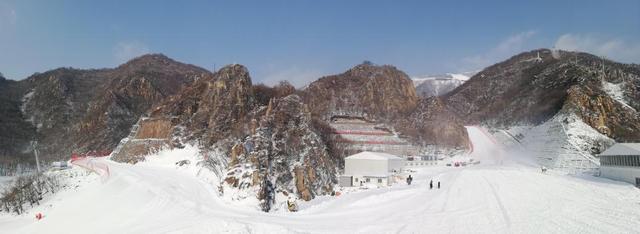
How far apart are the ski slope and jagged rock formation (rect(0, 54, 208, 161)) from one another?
5219cm

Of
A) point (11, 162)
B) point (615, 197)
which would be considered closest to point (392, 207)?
point (615, 197)

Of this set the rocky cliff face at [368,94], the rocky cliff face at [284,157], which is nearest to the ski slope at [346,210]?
the rocky cliff face at [284,157]

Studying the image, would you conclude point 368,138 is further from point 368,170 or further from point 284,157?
point 284,157

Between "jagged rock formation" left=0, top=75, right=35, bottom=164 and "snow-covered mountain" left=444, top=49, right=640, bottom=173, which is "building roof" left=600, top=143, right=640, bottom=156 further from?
"jagged rock formation" left=0, top=75, right=35, bottom=164

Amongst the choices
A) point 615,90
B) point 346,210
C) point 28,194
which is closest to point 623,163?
point 346,210

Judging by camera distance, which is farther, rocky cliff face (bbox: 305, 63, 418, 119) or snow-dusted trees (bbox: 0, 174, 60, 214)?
rocky cliff face (bbox: 305, 63, 418, 119)

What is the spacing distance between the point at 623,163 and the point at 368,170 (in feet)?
95.4

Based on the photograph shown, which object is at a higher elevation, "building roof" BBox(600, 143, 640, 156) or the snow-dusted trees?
"building roof" BBox(600, 143, 640, 156)

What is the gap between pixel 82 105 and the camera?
477ft

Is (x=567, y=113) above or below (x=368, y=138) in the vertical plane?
above

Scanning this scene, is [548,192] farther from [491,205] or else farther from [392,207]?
[392,207]

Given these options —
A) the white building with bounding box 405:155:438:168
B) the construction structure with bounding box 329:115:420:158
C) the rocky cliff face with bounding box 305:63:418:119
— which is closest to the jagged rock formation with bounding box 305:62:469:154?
the rocky cliff face with bounding box 305:63:418:119

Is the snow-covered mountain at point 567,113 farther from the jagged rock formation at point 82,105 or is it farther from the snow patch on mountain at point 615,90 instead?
the jagged rock formation at point 82,105

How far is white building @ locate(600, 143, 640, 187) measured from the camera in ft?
135
